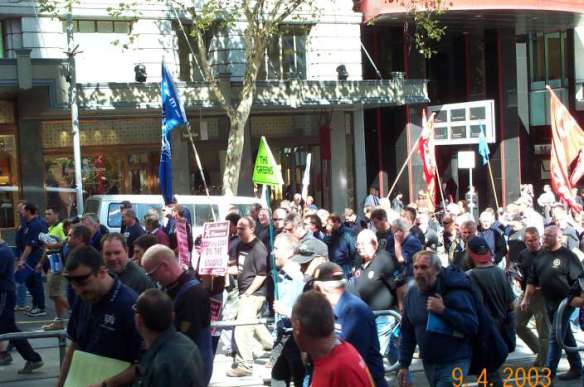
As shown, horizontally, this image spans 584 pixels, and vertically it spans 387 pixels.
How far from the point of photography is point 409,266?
35.3 ft

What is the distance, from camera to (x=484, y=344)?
6879mm

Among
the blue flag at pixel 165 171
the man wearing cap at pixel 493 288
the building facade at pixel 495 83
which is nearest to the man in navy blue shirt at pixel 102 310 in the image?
the man wearing cap at pixel 493 288

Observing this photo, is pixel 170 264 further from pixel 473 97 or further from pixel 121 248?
pixel 473 97

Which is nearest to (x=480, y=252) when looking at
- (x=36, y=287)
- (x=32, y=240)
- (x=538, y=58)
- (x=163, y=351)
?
(x=163, y=351)

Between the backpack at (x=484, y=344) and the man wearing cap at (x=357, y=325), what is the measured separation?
0.69m

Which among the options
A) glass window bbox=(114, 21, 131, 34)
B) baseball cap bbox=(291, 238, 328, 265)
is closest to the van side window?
glass window bbox=(114, 21, 131, 34)

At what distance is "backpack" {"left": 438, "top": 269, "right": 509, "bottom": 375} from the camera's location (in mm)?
6805

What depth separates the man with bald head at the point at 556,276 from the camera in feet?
32.3

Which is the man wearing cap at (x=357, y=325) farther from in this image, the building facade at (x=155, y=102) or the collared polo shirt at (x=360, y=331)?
the building facade at (x=155, y=102)

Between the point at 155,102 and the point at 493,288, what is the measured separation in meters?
16.2

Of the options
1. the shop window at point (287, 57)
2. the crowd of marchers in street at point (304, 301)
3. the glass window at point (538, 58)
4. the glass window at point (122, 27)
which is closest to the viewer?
the crowd of marchers in street at point (304, 301)

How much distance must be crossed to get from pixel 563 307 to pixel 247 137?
18.6 meters

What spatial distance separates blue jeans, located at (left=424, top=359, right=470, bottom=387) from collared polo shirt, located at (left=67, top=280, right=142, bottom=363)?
90.6 inches

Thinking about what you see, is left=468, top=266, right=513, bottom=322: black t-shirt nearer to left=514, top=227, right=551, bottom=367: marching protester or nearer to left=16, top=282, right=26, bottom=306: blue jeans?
left=514, top=227, right=551, bottom=367: marching protester
